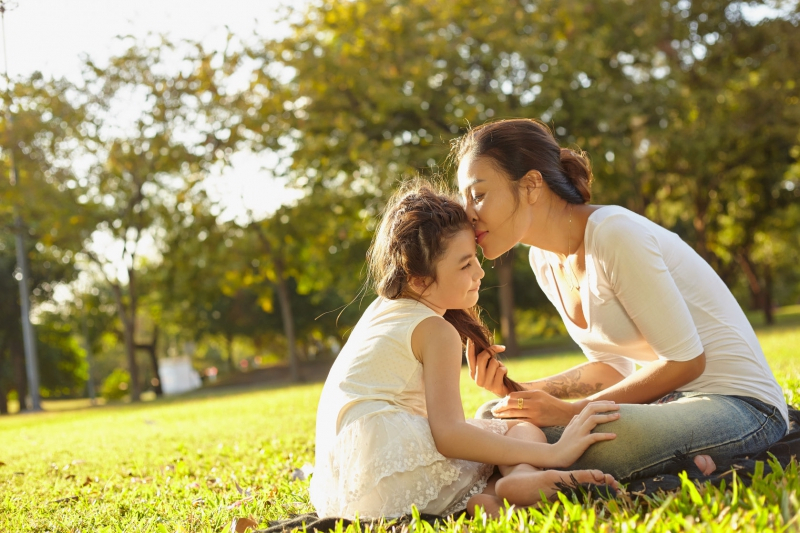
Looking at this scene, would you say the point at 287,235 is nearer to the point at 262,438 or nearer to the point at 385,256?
the point at 262,438

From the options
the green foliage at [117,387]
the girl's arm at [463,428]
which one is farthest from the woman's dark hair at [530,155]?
the green foliage at [117,387]

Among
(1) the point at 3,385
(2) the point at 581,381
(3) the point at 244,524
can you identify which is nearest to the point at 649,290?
(2) the point at 581,381

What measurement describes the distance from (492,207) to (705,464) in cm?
153

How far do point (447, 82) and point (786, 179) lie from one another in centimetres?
1509

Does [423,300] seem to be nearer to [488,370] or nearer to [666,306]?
[488,370]

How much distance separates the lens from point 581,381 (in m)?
4.38

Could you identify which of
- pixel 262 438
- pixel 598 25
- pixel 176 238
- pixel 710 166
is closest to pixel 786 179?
pixel 710 166

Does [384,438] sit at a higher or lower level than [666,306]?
lower

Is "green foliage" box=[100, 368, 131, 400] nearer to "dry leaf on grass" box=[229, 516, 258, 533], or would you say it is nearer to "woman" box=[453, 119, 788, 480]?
"dry leaf on grass" box=[229, 516, 258, 533]

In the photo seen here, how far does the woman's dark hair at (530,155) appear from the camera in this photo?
3779 millimetres

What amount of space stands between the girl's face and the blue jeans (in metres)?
0.85

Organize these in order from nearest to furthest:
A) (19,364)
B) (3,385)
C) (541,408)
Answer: (541,408), (19,364), (3,385)

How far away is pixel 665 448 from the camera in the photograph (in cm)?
317

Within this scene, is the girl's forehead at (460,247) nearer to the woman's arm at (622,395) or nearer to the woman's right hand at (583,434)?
the woman's arm at (622,395)
